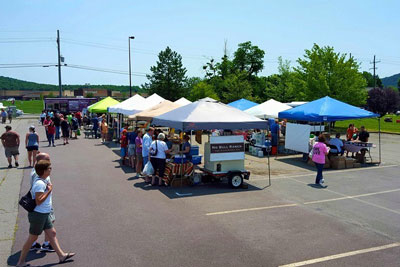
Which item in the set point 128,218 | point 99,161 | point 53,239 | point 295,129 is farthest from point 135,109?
point 53,239

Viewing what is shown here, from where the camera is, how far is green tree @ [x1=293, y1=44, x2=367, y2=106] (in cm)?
3177

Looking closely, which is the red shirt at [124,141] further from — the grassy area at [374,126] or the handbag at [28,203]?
the grassy area at [374,126]

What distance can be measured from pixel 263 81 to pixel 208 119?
59.8 m

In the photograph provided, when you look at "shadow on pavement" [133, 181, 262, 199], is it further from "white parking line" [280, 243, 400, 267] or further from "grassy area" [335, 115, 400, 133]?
"grassy area" [335, 115, 400, 133]

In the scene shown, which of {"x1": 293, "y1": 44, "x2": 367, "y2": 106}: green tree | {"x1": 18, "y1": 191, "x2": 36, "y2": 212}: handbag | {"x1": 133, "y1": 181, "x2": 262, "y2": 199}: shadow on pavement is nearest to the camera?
{"x1": 18, "y1": 191, "x2": 36, "y2": 212}: handbag

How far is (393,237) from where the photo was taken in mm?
6652

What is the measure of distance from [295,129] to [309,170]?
122 inches

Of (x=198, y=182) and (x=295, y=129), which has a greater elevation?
(x=295, y=129)

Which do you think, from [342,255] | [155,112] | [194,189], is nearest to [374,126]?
[155,112]

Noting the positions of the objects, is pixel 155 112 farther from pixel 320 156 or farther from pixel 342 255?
pixel 342 255

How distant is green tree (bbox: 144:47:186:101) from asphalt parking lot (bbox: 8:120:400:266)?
1715 inches

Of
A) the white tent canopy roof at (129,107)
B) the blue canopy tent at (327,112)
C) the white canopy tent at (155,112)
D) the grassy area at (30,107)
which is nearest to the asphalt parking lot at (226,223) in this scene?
the blue canopy tent at (327,112)

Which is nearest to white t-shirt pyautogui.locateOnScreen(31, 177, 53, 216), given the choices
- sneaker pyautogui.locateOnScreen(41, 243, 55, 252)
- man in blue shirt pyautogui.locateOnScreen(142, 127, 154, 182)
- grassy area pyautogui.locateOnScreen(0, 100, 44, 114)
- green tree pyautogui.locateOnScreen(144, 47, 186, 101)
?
sneaker pyautogui.locateOnScreen(41, 243, 55, 252)

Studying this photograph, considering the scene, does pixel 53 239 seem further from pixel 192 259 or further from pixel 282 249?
pixel 282 249
